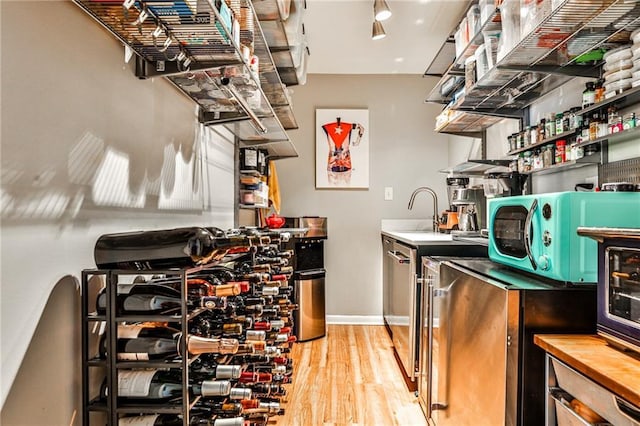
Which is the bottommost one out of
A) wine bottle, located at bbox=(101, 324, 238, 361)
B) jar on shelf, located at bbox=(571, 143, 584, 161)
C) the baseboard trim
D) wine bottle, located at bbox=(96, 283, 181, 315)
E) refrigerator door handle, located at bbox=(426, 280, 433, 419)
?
the baseboard trim

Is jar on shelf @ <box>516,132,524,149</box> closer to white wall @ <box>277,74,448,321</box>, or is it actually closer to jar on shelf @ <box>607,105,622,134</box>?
jar on shelf @ <box>607,105,622,134</box>

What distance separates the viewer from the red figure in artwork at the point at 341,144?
423 cm

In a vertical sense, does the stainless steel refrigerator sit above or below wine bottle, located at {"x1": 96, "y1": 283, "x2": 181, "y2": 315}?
below

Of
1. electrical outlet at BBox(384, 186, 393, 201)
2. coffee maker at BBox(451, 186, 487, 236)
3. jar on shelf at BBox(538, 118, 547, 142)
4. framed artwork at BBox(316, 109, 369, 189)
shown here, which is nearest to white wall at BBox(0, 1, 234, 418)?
jar on shelf at BBox(538, 118, 547, 142)

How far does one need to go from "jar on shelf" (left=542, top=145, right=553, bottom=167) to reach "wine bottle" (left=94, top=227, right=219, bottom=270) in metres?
1.74

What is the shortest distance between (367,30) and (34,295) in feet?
9.95

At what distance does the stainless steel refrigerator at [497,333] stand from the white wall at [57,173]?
1.15 metres

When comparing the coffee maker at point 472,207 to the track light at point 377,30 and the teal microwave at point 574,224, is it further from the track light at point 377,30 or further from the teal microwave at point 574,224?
the teal microwave at point 574,224

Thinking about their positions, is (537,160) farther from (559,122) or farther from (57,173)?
(57,173)

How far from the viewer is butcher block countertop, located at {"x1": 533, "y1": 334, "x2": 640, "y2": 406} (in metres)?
0.74

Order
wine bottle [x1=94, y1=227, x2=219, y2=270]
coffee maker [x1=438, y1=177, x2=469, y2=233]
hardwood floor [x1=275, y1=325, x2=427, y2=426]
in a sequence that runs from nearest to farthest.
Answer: wine bottle [x1=94, y1=227, x2=219, y2=270] → hardwood floor [x1=275, y1=325, x2=427, y2=426] → coffee maker [x1=438, y1=177, x2=469, y2=233]

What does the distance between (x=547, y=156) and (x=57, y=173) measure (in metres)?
2.07

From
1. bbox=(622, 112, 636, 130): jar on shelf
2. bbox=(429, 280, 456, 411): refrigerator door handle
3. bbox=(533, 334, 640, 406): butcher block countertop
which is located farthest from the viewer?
bbox=(429, 280, 456, 411): refrigerator door handle

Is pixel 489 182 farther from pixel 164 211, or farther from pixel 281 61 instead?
pixel 164 211
